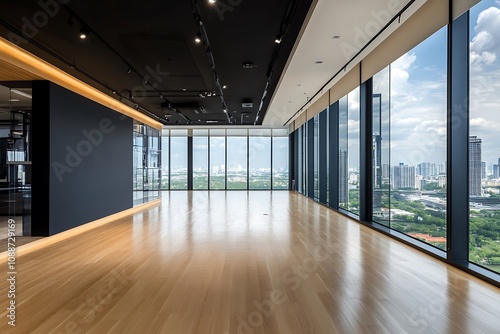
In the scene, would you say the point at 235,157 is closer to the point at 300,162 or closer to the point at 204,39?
the point at 300,162

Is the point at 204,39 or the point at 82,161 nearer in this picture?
the point at 204,39

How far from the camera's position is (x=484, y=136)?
13.3 ft

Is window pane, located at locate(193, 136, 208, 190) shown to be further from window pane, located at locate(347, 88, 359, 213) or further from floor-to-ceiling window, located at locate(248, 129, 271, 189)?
window pane, located at locate(347, 88, 359, 213)

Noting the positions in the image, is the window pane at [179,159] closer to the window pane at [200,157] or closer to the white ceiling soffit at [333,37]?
the window pane at [200,157]

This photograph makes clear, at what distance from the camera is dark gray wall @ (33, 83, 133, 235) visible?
641 cm

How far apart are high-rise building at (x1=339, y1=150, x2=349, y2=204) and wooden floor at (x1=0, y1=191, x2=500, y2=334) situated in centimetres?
327

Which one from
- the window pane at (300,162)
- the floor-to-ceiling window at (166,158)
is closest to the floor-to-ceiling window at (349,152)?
the window pane at (300,162)

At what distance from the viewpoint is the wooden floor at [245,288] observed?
277 centimetres

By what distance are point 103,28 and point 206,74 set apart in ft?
10.5

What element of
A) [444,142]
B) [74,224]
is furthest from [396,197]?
[74,224]

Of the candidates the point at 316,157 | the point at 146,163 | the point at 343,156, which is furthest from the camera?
the point at 316,157

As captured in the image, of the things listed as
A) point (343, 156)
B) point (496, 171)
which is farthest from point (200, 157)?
point (496, 171)

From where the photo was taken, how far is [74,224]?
23.0 ft

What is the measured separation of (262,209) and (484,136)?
7.24m
